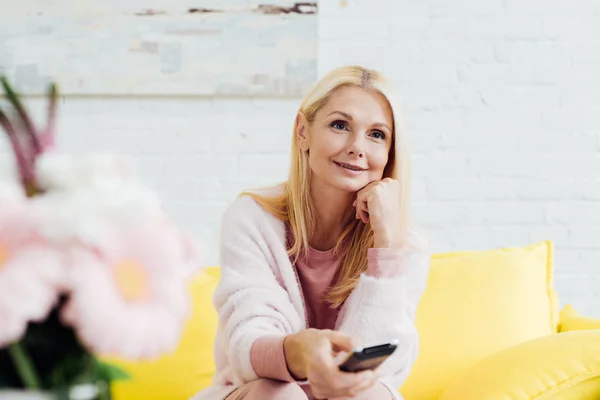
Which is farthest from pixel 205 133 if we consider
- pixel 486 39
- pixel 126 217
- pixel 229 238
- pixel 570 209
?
pixel 126 217

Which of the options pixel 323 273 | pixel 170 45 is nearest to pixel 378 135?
pixel 323 273

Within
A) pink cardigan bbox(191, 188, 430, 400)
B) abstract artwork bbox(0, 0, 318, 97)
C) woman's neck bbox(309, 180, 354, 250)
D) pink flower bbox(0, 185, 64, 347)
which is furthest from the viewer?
abstract artwork bbox(0, 0, 318, 97)

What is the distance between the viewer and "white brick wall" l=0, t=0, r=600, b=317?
7.25 ft

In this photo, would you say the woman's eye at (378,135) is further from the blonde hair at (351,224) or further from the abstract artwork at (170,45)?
the abstract artwork at (170,45)

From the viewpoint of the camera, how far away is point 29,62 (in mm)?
2227

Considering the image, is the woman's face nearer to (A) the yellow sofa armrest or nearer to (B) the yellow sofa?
(B) the yellow sofa

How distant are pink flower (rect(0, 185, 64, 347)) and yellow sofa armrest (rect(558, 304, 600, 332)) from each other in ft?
4.84

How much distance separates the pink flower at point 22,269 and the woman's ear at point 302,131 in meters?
1.15

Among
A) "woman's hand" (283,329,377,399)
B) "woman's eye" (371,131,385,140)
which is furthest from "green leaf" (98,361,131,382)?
"woman's eye" (371,131,385,140)

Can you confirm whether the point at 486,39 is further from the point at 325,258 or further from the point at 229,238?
the point at 229,238

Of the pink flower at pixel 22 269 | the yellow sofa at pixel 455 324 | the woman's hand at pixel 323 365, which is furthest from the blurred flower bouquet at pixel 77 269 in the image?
the yellow sofa at pixel 455 324

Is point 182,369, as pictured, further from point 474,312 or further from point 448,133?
point 448,133

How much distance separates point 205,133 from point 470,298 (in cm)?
98

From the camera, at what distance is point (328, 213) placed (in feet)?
5.27
